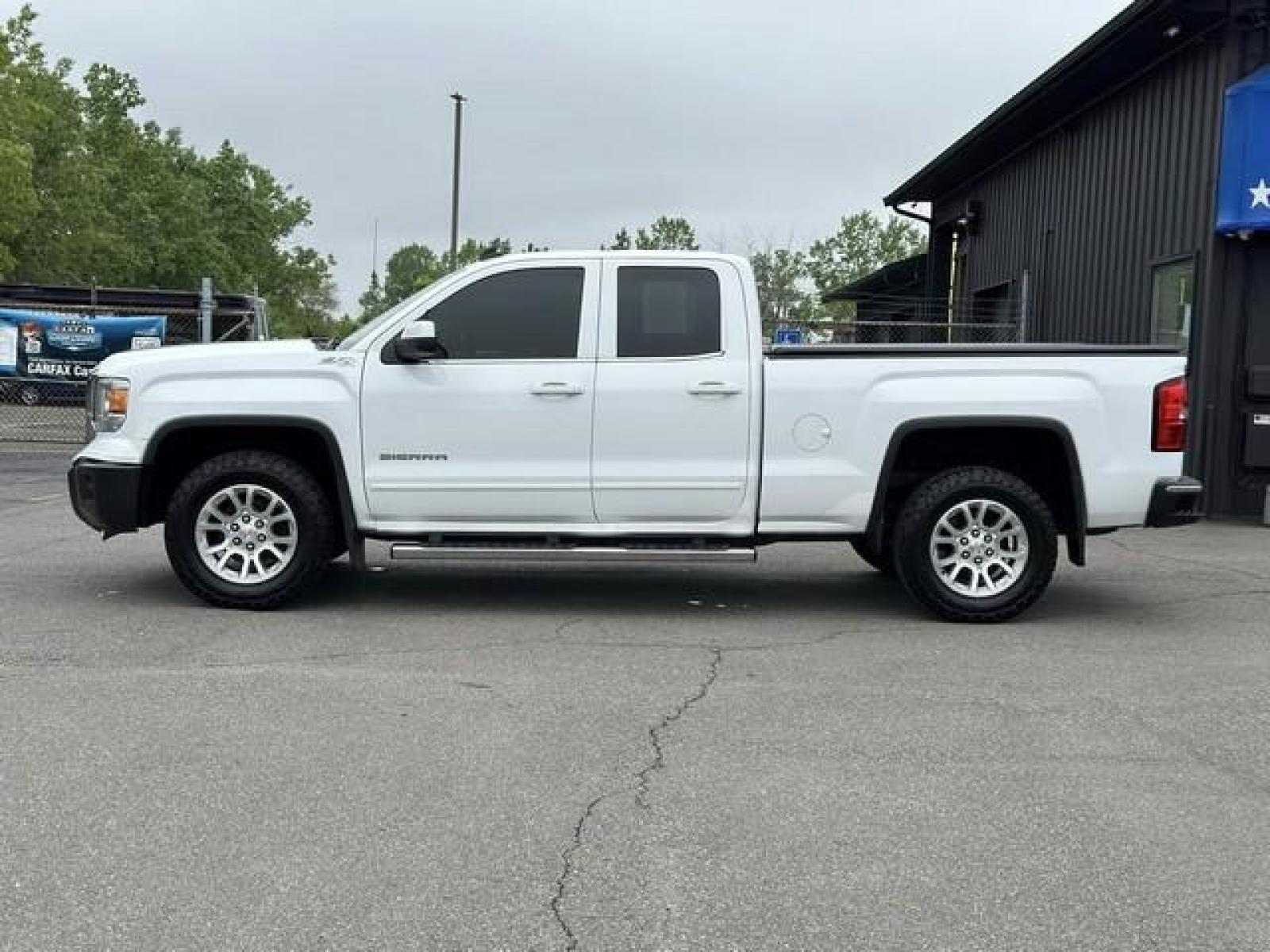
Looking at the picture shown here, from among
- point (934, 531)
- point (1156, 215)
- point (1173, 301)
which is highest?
point (1156, 215)

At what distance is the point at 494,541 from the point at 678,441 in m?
1.19

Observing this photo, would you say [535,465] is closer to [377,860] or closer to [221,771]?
[221,771]

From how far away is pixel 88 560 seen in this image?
28.0 feet

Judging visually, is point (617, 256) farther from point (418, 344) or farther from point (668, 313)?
point (418, 344)

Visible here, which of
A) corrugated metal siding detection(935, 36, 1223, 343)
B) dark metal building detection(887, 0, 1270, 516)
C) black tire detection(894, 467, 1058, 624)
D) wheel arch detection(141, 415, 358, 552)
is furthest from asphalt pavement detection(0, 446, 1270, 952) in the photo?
corrugated metal siding detection(935, 36, 1223, 343)

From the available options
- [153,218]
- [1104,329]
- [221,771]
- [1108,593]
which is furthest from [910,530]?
[153,218]

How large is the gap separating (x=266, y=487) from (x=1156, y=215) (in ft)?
32.5

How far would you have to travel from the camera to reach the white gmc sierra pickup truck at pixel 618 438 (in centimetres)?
671

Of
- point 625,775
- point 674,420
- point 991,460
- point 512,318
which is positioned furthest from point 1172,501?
point 625,775

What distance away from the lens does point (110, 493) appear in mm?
6773

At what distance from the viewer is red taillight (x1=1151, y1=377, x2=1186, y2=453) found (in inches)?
A: 262

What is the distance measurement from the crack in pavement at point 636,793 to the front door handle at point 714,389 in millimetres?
1451

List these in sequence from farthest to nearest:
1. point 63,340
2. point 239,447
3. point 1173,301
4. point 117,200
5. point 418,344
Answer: point 117,200, point 63,340, point 1173,301, point 239,447, point 418,344

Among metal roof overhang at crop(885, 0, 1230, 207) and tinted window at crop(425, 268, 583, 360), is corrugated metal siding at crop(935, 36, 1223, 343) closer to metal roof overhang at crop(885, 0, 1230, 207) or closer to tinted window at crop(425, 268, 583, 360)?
metal roof overhang at crop(885, 0, 1230, 207)
